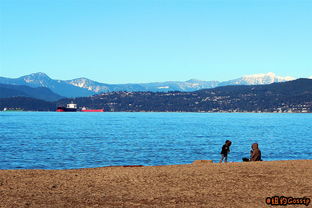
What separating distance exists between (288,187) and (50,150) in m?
45.4

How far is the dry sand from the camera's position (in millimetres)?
18344


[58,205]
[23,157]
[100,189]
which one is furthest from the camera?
[23,157]

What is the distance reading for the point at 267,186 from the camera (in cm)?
2216

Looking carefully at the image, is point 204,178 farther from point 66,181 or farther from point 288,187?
point 66,181

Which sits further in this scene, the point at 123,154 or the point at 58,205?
the point at 123,154

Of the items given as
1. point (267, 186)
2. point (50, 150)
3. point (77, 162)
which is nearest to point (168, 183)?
point (267, 186)

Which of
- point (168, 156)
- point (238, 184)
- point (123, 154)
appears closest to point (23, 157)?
point (123, 154)

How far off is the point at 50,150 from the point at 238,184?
43511 millimetres

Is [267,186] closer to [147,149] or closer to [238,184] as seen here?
[238,184]

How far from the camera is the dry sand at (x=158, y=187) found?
18.3 metres

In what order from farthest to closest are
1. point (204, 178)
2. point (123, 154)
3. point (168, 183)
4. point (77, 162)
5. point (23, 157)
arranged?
point (123, 154)
point (23, 157)
point (77, 162)
point (204, 178)
point (168, 183)

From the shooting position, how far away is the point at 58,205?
57.6 ft

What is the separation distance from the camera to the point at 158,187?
21938 mm

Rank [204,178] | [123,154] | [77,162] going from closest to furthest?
[204,178], [77,162], [123,154]
